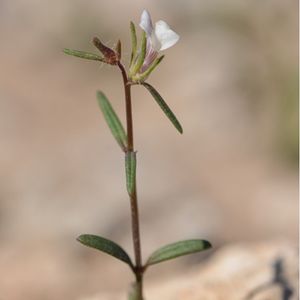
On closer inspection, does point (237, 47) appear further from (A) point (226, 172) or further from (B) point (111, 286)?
(B) point (111, 286)

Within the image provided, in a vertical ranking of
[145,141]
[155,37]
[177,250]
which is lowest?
[177,250]

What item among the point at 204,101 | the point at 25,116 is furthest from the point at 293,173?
the point at 25,116

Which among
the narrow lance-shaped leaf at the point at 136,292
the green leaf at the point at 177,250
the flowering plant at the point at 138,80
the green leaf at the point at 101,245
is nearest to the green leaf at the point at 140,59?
the flowering plant at the point at 138,80

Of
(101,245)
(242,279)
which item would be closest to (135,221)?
(101,245)

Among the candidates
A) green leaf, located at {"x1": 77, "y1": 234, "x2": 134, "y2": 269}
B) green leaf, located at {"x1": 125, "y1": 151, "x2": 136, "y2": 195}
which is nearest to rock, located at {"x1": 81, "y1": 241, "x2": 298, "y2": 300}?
green leaf, located at {"x1": 77, "y1": 234, "x2": 134, "y2": 269}

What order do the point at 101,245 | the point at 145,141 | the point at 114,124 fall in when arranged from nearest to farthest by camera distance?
the point at 101,245, the point at 114,124, the point at 145,141

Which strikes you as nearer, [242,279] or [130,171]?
[130,171]

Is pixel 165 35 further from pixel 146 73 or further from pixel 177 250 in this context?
pixel 177 250
